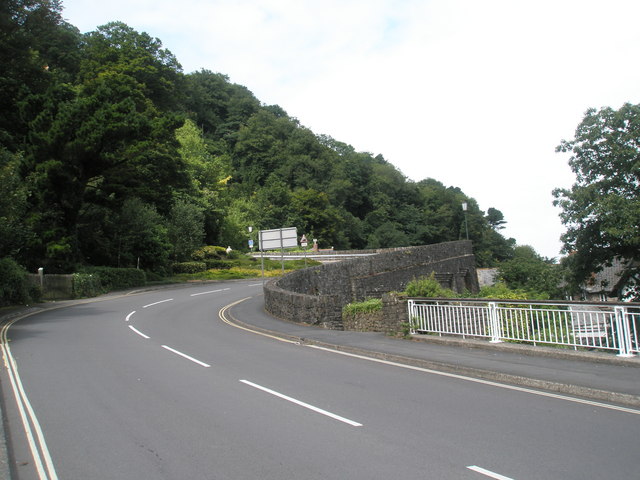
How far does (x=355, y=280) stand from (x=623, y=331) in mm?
19959

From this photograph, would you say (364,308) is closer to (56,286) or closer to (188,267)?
(56,286)

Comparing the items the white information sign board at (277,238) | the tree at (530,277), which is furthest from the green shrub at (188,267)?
the tree at (530,277)

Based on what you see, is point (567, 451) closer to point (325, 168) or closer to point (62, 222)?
point (62, 222)

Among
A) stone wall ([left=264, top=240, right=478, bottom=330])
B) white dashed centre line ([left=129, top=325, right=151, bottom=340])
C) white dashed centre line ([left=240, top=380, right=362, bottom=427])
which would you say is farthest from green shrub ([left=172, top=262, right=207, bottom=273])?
white dashed centre line ([left=240, top=380, right=362, bottom=427])

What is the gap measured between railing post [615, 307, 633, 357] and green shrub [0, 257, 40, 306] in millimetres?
23545

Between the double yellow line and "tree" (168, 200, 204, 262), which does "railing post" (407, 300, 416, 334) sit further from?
"tree" (168, 200, 204, 262)

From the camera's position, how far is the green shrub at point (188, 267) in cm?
4412

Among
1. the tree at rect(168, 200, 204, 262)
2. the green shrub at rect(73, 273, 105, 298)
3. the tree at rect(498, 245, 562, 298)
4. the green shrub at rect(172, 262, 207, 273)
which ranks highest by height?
the tree at rect(168, 200, 204, 262)

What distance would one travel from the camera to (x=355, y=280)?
28.7 meters

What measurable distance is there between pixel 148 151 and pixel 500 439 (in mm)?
34125

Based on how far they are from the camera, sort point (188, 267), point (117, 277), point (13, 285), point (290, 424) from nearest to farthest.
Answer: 1. point (290, 424)
2. point (13, 285)
3. point (117, 277)
4. point (188, 267)

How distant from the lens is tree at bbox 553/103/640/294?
24.1m

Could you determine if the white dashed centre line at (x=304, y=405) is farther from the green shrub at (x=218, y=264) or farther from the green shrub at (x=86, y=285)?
the green shrub at (x=218, y=264)

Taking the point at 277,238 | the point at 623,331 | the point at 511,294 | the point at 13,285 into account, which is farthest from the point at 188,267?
the point at 623,331
